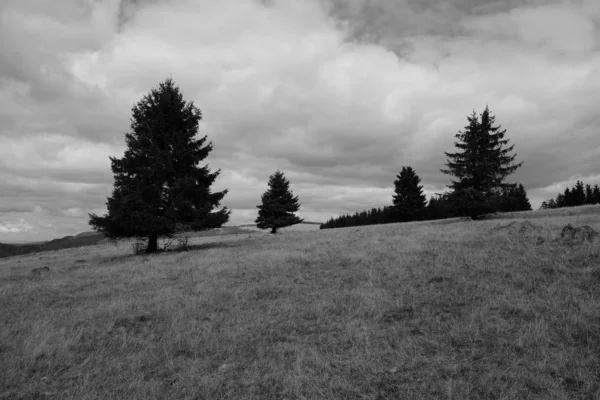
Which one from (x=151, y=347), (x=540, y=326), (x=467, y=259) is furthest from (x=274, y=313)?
(x=467, y=259)

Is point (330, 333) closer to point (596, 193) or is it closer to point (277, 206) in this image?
point (277, 206)

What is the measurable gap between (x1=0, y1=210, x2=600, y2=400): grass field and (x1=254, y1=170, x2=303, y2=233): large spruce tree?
32.8 metres

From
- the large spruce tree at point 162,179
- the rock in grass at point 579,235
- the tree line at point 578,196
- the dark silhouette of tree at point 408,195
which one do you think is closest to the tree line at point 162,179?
the large spruce tree at point 162,179

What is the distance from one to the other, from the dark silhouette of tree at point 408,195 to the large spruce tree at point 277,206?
50.7ft

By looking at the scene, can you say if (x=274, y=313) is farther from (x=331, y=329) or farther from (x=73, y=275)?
(x=73, y=275)

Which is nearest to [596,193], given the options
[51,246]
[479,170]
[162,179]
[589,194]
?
[589,194]

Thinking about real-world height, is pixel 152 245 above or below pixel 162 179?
below

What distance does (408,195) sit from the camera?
166ft

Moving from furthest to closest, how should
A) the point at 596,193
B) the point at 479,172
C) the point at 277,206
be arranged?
the point at 596,193 → the point at 277,206 → the point at 479,172

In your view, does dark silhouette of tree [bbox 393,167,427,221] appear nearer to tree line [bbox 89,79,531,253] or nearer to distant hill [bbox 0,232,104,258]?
tree line [bbox 89,79,531,253]

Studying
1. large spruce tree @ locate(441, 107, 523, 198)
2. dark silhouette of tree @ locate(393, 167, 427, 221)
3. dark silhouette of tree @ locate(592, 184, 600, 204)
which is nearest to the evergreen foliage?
large spruce tree @ locate(441, 107, 523, 198)

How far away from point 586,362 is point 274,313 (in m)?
5.77

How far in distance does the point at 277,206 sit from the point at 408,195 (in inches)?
769

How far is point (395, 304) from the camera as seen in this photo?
26.7 feet
